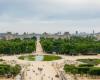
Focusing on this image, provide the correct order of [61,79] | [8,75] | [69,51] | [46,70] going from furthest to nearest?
[69,51] → [46,70] → [8,75] → [61,79]

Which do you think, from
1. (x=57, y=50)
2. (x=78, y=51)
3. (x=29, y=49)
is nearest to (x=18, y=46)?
(x=29, y=49)

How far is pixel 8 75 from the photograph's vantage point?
133 feet

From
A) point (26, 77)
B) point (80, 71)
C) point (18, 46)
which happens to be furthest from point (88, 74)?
point (18, 46)

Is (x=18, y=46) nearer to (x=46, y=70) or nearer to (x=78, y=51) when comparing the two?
(x=78, y=51)

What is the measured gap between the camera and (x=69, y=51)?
226 ft

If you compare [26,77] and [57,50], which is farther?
[57,50]

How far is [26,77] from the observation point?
3862cm

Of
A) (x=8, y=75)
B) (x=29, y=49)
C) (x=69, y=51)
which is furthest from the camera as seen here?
(x=29, y=49)

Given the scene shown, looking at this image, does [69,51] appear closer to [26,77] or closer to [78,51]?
[78,51]

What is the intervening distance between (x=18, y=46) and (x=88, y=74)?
33086 millimetres

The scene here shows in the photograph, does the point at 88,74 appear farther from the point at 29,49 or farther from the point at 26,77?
the point at 29,49

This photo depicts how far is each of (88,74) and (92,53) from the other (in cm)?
2874

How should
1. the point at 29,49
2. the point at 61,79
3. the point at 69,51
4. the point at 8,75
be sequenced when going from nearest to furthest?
the point at 61,79 → the point at 8,75 → the point at 69,51 → the point at 29,49

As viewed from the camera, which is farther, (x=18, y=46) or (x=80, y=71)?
(x=18, y=46)
